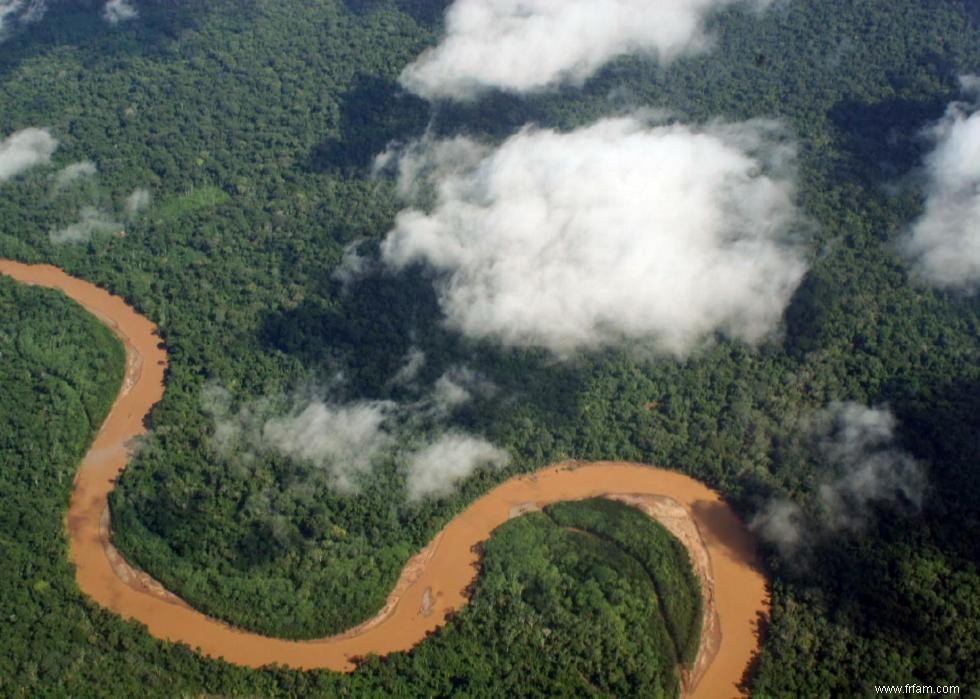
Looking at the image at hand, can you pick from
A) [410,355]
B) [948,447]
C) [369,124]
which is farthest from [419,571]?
[369,124]

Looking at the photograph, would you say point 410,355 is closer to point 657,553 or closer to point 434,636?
point 434,636

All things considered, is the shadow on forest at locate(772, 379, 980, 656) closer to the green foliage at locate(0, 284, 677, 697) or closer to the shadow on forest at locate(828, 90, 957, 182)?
the green foliage at locate(0, 284, 677, 697)

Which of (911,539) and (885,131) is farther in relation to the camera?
(885,131)

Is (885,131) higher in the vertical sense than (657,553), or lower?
higher

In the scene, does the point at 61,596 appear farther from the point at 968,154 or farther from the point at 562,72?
the point at 968,154

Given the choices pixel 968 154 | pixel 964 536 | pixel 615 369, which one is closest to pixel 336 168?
pixel 615 369

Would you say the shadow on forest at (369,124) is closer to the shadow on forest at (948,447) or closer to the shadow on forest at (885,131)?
the shadow on forest at (885,131)
